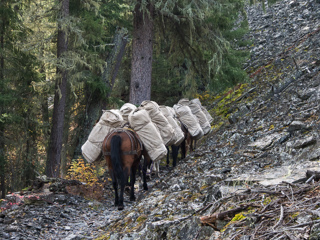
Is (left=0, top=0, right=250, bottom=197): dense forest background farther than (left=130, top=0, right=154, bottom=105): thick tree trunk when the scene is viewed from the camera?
No

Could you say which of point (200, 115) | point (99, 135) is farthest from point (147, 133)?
point (200, 115)

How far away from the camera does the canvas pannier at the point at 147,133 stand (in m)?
8.85

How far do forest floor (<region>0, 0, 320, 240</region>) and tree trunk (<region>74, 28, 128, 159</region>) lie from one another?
4.48 meters

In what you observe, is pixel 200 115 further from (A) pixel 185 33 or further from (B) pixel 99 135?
Answer: (B) pixel 99 135

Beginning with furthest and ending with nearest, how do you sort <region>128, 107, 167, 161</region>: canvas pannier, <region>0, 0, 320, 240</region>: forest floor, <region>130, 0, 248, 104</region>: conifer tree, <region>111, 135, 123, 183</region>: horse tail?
<region>130, 0, 248, 104</region>: conifer tree, <region>128, 107, 167, 161</region>: canvas pannier, <region>111, 135, 123, 183</region>: horse tail, <region>0, 0, 320, 240</region>: forest floor

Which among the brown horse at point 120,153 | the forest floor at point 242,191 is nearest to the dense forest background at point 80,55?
the forest floor at point 242,191

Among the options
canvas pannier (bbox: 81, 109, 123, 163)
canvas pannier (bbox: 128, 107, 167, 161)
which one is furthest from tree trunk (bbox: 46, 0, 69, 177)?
canvas pannier (bbox: 128, 107, 167, 161)

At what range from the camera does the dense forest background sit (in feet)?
39.3

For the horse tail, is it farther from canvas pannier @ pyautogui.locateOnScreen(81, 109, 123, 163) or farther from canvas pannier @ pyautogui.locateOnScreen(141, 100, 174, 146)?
canvas pannier @ pyautogui.locateOnScreen(141, 100, 174, 146)

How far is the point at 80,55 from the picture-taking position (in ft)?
42.7

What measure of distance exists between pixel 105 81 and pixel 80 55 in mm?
3247

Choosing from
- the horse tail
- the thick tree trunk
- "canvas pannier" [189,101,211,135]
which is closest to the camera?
the horse tail

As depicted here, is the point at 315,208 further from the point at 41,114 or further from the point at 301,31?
the point at 301,31

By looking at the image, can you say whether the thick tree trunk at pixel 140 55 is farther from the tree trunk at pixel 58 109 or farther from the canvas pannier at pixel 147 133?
the canvas pannier at pixel 147 133
